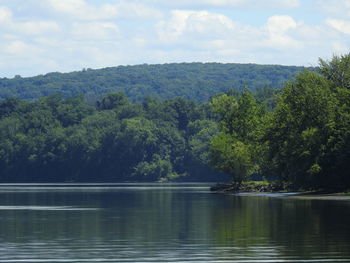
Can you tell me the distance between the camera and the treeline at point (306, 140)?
92562 mm

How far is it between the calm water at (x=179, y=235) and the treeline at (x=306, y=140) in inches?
992

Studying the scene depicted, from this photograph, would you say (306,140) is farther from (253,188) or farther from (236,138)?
(236,138)

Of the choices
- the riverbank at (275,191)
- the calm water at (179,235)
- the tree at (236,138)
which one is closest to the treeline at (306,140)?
the tree at (236,138)

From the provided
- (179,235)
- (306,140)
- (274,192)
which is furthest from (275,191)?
(179,235)

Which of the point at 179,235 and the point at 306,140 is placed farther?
the point at 306,140

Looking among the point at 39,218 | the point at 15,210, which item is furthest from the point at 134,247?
the point at 15,210

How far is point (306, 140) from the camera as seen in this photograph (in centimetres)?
9500

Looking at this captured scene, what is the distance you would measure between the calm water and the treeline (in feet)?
82.6

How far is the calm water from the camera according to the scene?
35.5 metres

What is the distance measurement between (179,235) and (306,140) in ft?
169

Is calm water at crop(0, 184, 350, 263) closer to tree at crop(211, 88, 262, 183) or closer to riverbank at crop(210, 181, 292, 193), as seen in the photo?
riverbank at crop(210, 181, 292, 193)

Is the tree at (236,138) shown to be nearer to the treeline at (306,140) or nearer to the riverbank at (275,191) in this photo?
the treeline at (306,140)

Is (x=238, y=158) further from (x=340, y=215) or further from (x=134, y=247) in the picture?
(x=134, y=247)

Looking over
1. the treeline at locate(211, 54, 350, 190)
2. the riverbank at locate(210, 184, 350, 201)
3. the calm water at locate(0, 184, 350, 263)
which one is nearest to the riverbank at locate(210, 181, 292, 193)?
the riverbank at locate(210, 184, 350, 201)
